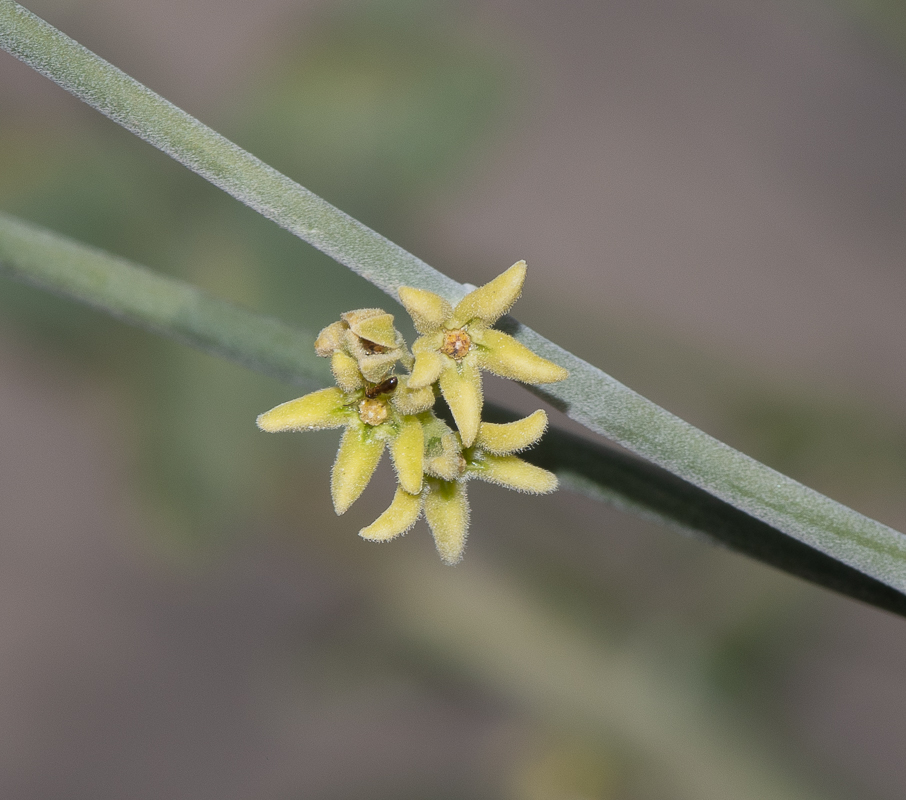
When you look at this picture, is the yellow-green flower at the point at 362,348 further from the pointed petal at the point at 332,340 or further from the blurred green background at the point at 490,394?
the blurred green background at the point at 490,394

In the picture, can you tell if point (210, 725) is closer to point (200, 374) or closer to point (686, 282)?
point (200, 374)

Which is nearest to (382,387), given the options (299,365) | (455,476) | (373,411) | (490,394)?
(373,411)

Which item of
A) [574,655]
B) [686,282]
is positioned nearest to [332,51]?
[686,282]

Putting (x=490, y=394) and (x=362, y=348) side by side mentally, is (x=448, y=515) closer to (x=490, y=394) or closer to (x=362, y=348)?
(x=362, y=348)

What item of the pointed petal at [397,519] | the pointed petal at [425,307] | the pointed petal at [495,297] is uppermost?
the pointed petal at [495,297]

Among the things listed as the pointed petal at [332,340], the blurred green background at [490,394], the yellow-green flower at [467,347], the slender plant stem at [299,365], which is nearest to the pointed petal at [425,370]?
the yellow-green flower at [467,347]

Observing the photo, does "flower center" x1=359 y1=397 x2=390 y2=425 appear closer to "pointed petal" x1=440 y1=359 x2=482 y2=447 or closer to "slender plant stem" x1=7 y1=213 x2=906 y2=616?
"pointed petal" x1=440 y1=359 x2=482 y2=447
